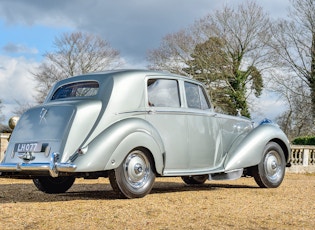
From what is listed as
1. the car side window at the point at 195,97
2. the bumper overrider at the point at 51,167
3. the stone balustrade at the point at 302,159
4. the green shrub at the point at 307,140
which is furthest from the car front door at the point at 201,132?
the green shrub at the point at 307,140

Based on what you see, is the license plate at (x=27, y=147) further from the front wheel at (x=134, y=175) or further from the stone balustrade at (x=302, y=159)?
the stone balustrade at (x=302, y=159)

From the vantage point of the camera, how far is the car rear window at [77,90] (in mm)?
7781

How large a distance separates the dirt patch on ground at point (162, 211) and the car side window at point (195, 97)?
1.36m

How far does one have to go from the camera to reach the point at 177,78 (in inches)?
330

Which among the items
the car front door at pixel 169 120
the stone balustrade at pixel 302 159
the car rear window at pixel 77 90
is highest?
the car rear window at pixel 77 90

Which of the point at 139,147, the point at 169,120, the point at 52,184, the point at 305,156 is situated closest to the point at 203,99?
the point at 169,120

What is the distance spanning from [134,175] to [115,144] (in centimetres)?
53

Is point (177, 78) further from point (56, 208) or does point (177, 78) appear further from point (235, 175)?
point (56, 208)

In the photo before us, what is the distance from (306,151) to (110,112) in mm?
17899

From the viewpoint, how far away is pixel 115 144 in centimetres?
698

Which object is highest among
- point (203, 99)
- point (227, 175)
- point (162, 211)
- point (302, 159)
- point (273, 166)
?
point (203, 99)

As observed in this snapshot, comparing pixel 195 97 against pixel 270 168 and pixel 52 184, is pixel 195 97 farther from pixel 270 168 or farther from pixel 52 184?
pixel 52 184

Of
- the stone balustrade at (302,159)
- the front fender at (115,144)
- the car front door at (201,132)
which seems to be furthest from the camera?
the stone balustrade at (302,159)

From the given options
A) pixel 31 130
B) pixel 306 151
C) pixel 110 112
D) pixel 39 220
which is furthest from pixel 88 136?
pixel 306 151
